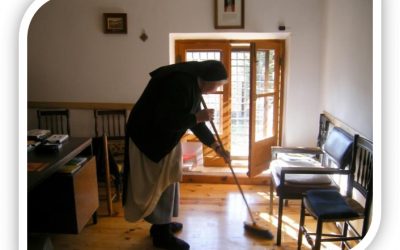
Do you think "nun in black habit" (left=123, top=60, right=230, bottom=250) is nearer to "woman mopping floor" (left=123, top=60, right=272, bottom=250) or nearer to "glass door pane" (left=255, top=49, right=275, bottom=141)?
"woman mopping floor" (left=123, top=60, right=272, bottom=250)

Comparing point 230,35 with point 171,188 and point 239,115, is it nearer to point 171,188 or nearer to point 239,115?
point 239,115

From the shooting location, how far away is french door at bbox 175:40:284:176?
244 centimetres

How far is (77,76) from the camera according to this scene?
8.34 feet

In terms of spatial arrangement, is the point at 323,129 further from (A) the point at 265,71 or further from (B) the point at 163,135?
(B) the point at 163,135

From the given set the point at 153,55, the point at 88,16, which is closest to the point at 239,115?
the point at 153,55

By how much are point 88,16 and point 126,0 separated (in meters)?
0.28

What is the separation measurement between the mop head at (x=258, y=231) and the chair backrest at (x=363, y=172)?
43 centimetres

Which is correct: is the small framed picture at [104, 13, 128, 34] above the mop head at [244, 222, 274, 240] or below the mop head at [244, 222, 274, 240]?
above

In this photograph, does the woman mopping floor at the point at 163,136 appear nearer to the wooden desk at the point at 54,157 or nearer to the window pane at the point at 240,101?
the wooden desk at the point at 54,157

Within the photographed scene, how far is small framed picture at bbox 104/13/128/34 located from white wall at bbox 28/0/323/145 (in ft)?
0.12

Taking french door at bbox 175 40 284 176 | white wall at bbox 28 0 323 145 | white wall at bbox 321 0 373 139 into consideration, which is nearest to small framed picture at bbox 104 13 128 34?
white wall at bbox 28 0 323 145

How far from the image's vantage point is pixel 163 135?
1617 mm

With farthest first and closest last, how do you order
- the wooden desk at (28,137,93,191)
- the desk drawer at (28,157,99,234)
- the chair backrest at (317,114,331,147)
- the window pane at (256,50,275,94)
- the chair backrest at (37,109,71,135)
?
the chair backrest at (37,109,71,135), the window pane at (256,50,275,94), the chair backrest at (317,114,331,147), the desk drawer at (28,157,99,234), the wooden desk at (28,137,93,191)

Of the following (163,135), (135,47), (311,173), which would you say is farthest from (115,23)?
(311,173)
